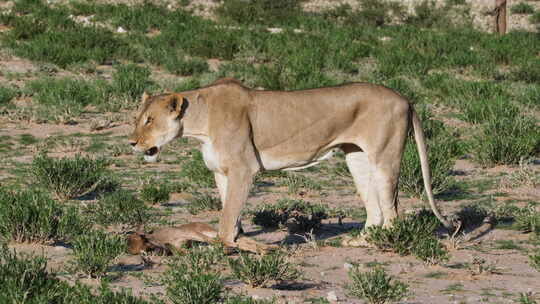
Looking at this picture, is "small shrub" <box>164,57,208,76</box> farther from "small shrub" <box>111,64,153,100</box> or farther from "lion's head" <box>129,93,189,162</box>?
"lion's head" <box>129,93,189,162</box>

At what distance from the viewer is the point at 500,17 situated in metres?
28.4

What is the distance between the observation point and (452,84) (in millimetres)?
18109

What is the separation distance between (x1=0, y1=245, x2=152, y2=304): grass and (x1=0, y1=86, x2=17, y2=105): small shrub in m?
9.48

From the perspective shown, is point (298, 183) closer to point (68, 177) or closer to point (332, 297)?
point (68, 177)

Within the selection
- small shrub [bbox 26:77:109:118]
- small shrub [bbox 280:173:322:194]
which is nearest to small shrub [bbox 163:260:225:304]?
small shrub [bbox 280:173:322:194]

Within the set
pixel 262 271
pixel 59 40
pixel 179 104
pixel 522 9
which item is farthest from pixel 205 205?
pixel 522 9

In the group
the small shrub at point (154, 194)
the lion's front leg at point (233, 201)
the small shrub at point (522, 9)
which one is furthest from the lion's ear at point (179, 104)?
the small shrub at point (522, 9)

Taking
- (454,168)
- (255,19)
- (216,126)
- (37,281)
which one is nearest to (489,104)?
(454,168)

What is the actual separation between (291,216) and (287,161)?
4.55 feet

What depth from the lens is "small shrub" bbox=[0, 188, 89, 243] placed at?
805 cm

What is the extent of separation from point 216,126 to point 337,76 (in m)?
11.9

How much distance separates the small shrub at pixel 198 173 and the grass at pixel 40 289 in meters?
5.02

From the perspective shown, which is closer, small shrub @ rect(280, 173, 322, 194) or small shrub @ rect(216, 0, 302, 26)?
small shrub @ rect(280, 173, 322, 194)

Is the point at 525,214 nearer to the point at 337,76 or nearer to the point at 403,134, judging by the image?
the point at 403,134
